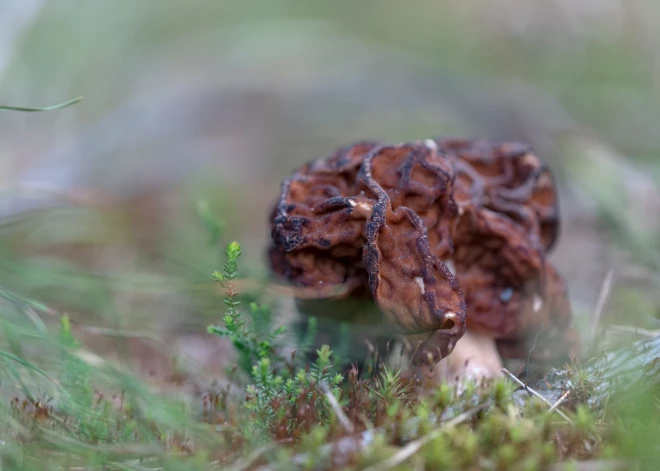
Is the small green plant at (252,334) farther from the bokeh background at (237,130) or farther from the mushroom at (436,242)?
the bokeh background at (237,130)

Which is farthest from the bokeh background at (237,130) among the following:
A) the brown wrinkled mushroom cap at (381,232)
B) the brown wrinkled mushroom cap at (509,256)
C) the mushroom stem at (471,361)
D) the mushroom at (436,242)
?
the brown wrinkled mushroom cap at (381,232)

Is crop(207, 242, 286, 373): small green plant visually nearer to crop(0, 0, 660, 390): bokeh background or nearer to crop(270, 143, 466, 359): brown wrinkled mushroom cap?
crop(270, 143, 466, 359): brown wrinkled mushroom cap

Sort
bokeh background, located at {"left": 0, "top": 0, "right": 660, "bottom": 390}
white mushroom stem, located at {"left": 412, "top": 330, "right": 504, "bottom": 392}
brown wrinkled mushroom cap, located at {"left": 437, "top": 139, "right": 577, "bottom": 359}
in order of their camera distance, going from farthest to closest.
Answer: bokeh background, located at {"left": 0, "top": 0, "right": 660, "bottom": 390}, brown wrinkled mushroom cap, located at {"left": 437, "top": 139, "right": 577, "bottom": 359}, white mushroom stem, located at {"left": 412, "top": 330, "right": 504, "bottom": 392}

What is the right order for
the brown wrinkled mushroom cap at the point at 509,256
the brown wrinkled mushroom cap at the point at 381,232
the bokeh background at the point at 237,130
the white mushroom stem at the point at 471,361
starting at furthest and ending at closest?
the bokeh background at the point at 237,130, the brown wrinkled mushroom cap at the point at 509,256, the white mushroom stem at the point at 471,361, the brown wrinkled mushroom cap at the point at 381,232

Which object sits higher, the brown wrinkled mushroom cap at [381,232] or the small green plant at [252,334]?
the brown wrinkled mushroom cap at [381,232]

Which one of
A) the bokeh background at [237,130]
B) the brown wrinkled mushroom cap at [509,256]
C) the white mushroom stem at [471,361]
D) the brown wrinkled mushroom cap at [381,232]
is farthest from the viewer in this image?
the bokeh background at [237,130]

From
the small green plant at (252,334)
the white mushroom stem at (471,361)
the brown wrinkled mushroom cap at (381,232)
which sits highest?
the brown wrinkled mushroom cap at (381,232)

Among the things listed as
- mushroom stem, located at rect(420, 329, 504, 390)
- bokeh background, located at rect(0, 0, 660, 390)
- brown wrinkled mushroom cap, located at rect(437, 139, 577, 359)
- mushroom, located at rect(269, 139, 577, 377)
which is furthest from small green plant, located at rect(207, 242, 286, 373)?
brown wrinkled mushroom cap, located at rect(437, 139, 577, 359)
